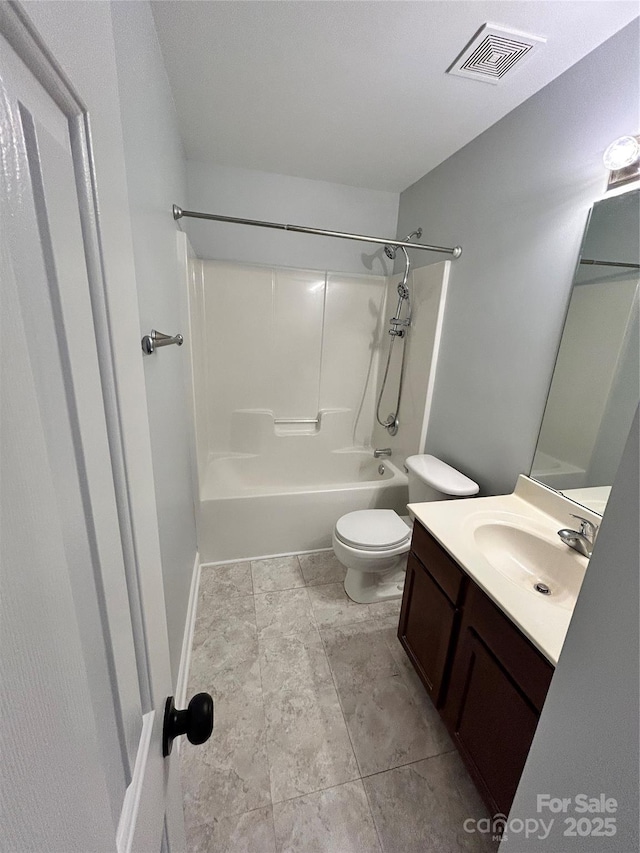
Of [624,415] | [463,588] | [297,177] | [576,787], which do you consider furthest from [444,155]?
[576,787]

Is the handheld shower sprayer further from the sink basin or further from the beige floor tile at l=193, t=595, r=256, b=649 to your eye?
the beige floor tile at l=193, t=595, r=256, b=649

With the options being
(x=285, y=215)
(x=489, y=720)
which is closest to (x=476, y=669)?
(x=489, y=720)

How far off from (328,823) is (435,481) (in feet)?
4.23

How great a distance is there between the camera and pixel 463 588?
3.69ft

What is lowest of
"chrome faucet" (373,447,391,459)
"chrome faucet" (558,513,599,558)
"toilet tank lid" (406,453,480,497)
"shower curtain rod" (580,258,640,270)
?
"chrome faucet" (373,447,391,459)

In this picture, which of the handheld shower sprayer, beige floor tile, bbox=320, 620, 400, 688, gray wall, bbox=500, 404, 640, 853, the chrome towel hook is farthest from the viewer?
the handheld shower sprayer

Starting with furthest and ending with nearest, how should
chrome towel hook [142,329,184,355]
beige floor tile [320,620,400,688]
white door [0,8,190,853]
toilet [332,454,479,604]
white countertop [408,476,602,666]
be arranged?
toilet [332,454,479,604]
beige floor tile [320,620,400,688]
chrome towel hook [142,329,184,355]
white countertop [408,476,602,666]
white door [0,8,190,853]

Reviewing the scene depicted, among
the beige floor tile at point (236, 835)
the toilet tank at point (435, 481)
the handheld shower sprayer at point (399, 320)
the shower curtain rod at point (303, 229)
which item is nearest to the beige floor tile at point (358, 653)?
the beige floor tile at point (236, 835)

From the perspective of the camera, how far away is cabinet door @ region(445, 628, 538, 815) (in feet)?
3.02

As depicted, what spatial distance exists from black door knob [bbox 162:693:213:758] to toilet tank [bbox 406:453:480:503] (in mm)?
1390

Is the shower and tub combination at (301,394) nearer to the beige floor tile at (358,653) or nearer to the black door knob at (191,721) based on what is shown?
the beige floor tile at (358,653)

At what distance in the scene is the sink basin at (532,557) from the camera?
113 centimetres

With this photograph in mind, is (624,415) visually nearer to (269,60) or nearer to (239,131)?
(269,60)

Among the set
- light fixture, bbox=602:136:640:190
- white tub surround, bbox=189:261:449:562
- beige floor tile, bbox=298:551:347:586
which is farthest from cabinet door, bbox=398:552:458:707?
light fixture, bbox=602:136:640:190
